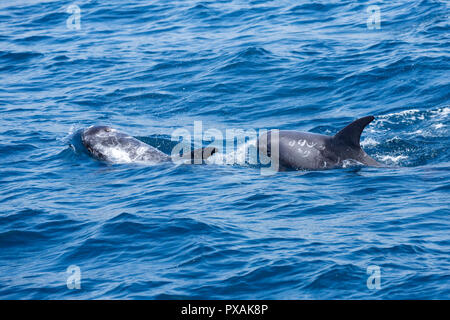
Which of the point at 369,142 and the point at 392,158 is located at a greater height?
the point at 369,142

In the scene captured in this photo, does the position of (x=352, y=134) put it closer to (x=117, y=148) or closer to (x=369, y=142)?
(x=369, y=142)

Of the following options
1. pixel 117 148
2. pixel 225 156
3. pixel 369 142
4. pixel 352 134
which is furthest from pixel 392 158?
pixel 117 148

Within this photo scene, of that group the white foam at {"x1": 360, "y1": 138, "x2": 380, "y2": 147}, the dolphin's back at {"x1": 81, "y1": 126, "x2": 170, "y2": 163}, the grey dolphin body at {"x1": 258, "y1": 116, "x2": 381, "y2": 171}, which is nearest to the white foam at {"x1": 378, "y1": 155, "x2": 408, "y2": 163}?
the grey dolphin body at {"x1": 258, "y1": 116, "x2": 381, "y2": 171}

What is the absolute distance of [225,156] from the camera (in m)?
19.1

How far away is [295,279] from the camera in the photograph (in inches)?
452

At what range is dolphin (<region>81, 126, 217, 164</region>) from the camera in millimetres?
19047

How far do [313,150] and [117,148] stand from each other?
5445mm

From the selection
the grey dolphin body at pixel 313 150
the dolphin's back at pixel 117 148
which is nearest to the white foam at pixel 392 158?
the grey dolphin body at pixel 313 150

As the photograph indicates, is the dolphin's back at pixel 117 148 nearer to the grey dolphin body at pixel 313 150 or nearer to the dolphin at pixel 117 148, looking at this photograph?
the dolphin at pixel 117 148

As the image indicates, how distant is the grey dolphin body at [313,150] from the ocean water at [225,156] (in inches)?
11.9
